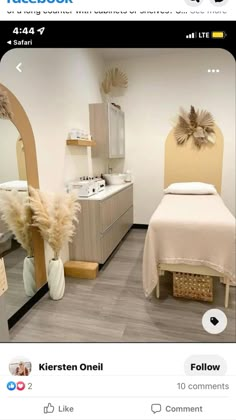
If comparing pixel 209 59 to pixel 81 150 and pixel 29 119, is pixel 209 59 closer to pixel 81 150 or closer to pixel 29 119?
pixel 29 119

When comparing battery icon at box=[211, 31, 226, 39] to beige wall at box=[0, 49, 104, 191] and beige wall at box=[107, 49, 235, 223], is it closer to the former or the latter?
beige wall at box=[107, 49, 235, 223]

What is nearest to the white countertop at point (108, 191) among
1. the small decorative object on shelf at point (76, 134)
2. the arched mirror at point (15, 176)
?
the small decorative object on shelf at point (76, 134)

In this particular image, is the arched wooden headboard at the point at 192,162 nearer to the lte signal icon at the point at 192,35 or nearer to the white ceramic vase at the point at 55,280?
the lte signal icon at the point at 192,35

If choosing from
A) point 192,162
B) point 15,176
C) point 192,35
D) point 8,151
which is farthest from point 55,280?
point 192,35

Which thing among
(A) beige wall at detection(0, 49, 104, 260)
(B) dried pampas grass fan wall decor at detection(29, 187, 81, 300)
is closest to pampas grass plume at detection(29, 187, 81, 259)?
(B) dried pampas grass fan wall decor at detection(29, 187, 81, 300)

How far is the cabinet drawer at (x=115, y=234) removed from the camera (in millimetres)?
2287

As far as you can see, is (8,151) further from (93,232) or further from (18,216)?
(93,232)

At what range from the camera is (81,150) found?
7.93 feet

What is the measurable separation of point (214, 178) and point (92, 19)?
708 mm

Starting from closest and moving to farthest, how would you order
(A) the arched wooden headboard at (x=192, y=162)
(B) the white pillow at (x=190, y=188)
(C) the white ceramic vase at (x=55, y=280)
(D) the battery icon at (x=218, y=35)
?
(D) the battery icon at (x=218, y=35)
(A) the arched wooden headboard at (x=192, y=162)
(B) the white pillow at (x=190, y=188)
(C) the white ceramic vase at (x=55, y=280)

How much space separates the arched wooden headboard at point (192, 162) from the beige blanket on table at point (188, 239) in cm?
35

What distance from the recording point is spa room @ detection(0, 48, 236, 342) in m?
0.68

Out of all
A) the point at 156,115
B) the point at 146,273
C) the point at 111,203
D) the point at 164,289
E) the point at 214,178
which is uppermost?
the point at 156,115

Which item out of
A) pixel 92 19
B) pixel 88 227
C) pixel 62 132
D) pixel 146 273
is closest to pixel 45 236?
pixel 88 227
